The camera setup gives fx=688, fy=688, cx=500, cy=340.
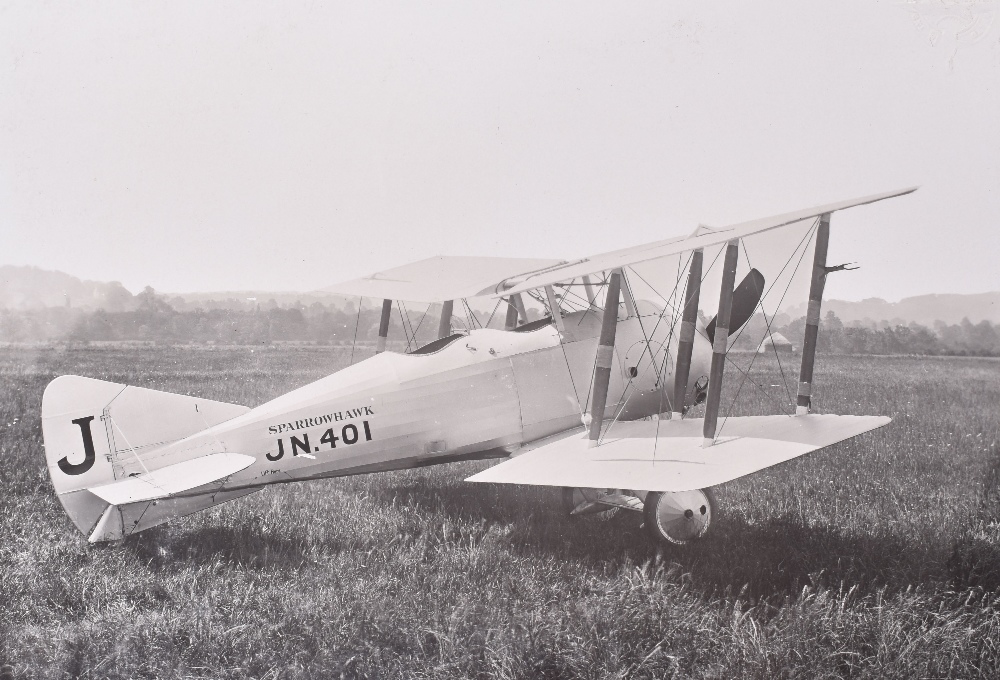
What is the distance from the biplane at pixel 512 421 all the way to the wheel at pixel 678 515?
0.01 m

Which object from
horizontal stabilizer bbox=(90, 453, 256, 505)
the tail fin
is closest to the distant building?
horizontal stabilizer bbox=(90, 453, 256, 505)

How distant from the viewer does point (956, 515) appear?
586 centimetres

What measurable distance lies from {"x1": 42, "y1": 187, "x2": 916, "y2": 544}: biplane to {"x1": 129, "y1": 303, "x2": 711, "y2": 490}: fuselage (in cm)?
1

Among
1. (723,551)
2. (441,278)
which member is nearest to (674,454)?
(723,551)

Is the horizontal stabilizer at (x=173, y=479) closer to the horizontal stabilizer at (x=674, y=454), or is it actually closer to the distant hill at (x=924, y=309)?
the horizontal stabilizer at (x=674, y=454)

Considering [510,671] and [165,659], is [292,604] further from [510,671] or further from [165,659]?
[510,671]

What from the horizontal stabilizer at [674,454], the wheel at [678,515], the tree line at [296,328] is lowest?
the wheel at [678,515]

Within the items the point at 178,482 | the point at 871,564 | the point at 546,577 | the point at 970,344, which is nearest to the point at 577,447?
the point at 546,577

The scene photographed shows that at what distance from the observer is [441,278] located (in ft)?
27.1

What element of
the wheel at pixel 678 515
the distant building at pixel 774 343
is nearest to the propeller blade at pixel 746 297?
the distant building at pixel 774 343

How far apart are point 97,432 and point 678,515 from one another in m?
4.62

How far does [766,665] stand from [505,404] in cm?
333

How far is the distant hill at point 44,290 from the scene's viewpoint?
1309 centimetres

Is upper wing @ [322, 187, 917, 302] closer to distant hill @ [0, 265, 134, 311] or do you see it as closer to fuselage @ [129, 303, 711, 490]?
fuselage @ [129, 303, 711, 490]
